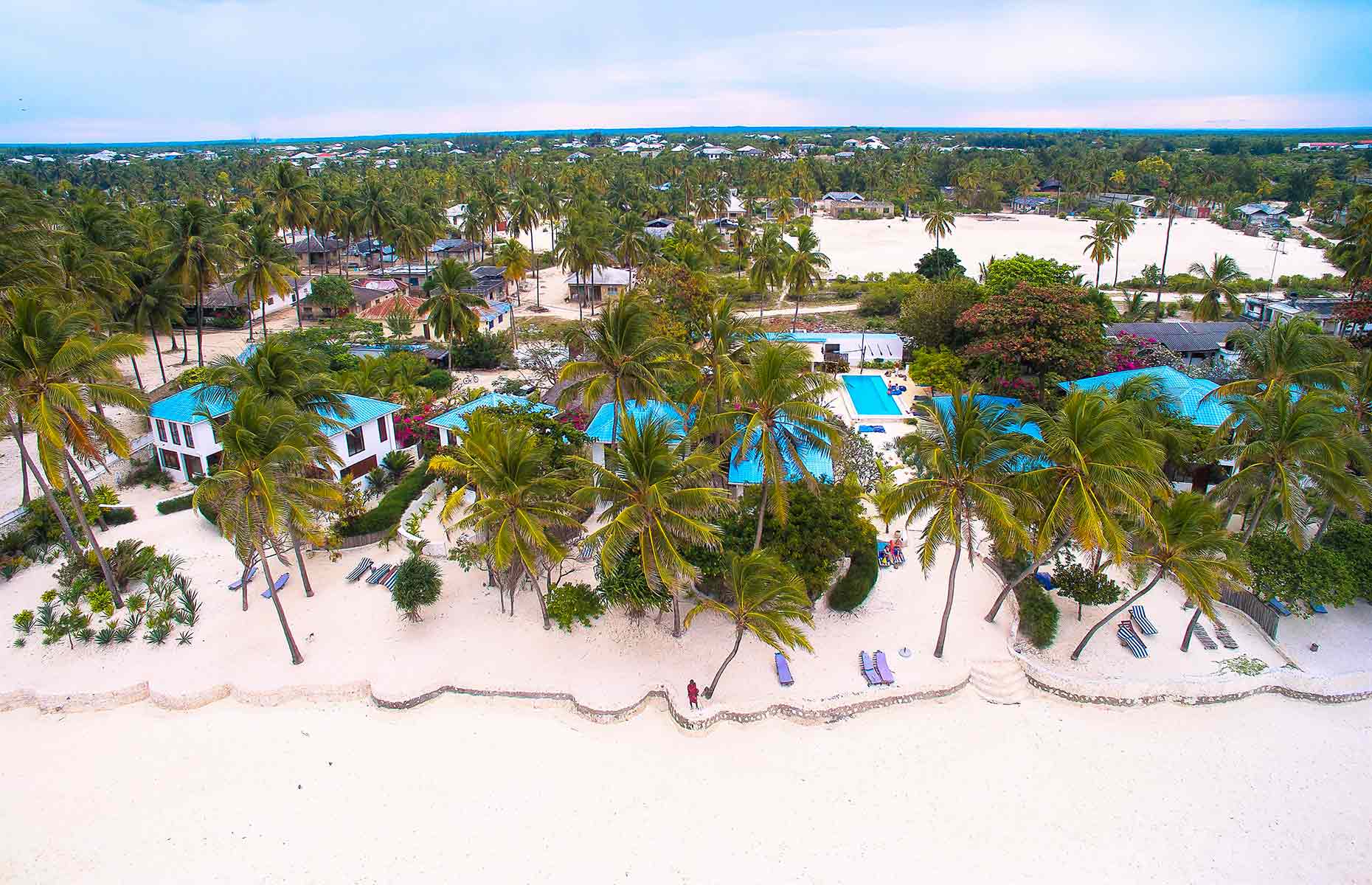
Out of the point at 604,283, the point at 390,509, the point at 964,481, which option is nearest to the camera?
the point at 964,481

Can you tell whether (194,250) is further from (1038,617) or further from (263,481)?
(1038,617)

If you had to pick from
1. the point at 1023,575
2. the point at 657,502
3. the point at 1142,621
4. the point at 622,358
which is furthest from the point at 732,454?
the point at 1142,621

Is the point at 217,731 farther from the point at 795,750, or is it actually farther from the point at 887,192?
the point at 887,192

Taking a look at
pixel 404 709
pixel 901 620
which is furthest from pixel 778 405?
pixel 404 709

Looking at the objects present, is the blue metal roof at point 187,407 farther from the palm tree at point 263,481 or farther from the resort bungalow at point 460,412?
the palm tree at point 263,481

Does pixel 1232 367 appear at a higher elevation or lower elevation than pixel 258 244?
lower

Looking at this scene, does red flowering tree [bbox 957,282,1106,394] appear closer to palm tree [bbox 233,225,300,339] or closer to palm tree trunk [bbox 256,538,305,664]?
palm tree trunk [bbox 256,538,305,664]

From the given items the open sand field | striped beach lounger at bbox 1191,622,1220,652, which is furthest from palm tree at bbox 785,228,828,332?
striped beach lounger at bbox 1191,622,1220,652
